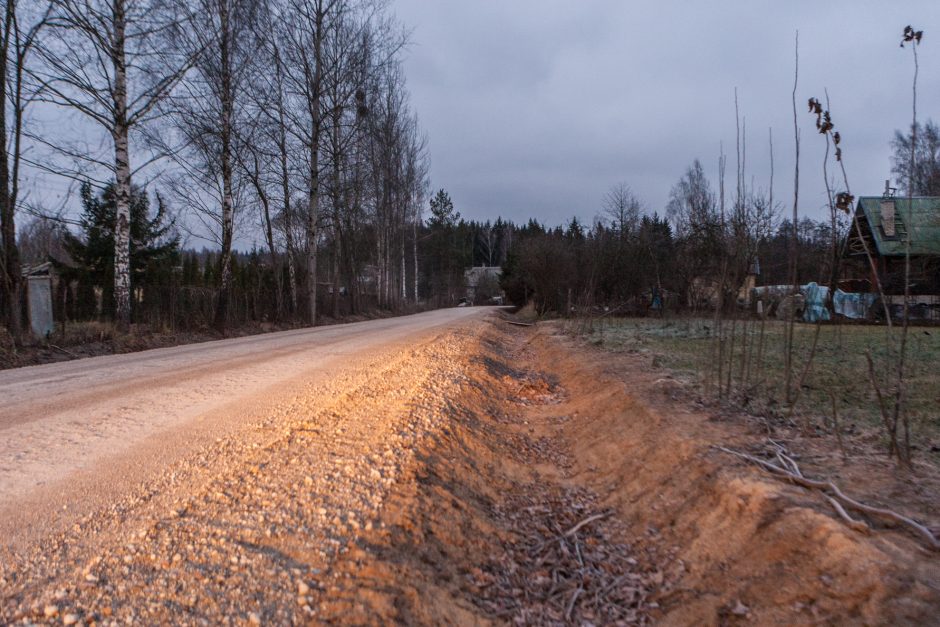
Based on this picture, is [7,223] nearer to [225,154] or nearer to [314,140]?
[225,154]

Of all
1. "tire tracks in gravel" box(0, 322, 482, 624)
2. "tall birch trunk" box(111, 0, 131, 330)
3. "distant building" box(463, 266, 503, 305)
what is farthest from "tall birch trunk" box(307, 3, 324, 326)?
"distant building" box(463, 266, 503, 305)

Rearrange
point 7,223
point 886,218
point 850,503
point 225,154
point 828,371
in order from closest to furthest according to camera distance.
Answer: point 850,503
point 828,371
point 7,223
point 886,218
point 225,154

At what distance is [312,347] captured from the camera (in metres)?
12.3

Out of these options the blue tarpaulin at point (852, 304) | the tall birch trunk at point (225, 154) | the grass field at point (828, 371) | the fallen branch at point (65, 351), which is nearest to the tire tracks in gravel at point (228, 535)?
the grass field at point (828, 371)

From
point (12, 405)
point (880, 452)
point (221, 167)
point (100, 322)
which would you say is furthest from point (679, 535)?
point (221, 167)

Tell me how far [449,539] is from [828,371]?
25.6 feet

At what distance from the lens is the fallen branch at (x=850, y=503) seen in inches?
118

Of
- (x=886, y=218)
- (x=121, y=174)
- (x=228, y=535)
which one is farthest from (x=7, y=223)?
(x=886, y=218)

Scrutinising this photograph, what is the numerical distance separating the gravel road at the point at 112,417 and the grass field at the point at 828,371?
5474 mm

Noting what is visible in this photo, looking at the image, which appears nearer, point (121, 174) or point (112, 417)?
point (112, 417)

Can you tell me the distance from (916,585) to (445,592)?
2192 millimetres

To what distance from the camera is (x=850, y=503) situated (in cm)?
339

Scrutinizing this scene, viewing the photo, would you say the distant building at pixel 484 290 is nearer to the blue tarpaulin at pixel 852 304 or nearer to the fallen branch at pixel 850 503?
the blue tarpaulin at pixel 852 304

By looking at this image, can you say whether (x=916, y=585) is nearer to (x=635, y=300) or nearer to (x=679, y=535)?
(x=679, y=535)
